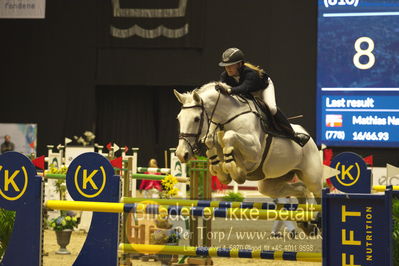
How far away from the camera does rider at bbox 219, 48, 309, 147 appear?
198 inches

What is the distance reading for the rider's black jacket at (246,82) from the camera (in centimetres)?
506

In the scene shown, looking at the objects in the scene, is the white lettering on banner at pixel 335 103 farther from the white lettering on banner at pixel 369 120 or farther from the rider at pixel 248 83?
the rider at pixel 248 83

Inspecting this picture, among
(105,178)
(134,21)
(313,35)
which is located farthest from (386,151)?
(105,178)

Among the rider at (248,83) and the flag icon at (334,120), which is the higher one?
the flag icon at (334,120)

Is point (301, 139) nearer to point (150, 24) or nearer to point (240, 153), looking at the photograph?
point (240, 153)

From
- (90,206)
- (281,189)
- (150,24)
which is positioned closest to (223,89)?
(281,189)

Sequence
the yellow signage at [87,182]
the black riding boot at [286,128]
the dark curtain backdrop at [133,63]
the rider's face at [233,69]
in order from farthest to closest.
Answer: the dark curtain backdrop at [133,63]
the black riding boot at [286,128]
the rider's face at [233,69]
the yellow signage at [87,182]

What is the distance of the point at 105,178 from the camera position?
3.69 meters

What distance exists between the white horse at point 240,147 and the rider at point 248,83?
7 cm

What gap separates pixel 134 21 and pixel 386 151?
5.78 metres

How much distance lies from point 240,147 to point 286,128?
2.18ft

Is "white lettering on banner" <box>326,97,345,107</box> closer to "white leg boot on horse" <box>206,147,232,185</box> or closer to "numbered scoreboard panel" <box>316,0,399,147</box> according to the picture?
"numbered scoreboard panel" <box>316,0,399,147</box>

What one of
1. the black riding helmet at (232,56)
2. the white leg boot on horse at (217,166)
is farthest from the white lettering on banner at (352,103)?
the white leg boot on horse at (217,166)

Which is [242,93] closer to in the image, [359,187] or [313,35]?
[359,187]
